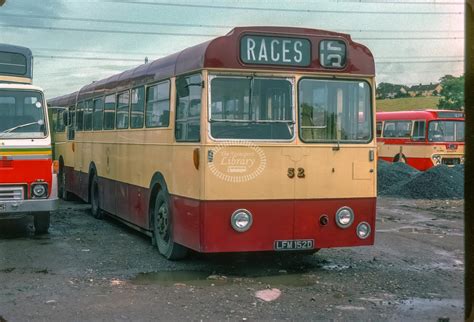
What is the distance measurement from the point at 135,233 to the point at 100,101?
3.26m

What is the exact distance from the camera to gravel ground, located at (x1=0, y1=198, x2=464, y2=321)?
653 cm

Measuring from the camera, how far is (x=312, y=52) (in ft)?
27.5

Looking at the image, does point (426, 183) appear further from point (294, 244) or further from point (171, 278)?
point (171, 278)

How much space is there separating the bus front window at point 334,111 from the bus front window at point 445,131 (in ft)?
62.8

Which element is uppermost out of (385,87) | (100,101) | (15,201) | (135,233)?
(385,87)

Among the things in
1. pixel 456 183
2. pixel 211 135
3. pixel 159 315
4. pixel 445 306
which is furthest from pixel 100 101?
pixel 456 183

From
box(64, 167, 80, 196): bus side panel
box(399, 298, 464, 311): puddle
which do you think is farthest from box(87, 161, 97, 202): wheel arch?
box(399, 298, 464, 311): puddle

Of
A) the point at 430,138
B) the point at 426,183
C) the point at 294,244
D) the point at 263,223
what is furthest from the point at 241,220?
the point at 430,138

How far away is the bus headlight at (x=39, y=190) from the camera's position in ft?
35.7

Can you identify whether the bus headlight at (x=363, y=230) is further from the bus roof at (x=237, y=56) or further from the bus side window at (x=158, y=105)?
the bus side window at (x=158, y=105)

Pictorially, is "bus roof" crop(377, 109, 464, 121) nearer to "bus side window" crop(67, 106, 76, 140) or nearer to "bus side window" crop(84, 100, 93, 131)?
"bus side window" crop(67, 106, 76, 140)

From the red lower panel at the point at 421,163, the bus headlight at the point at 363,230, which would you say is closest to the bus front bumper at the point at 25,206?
the bus headlight at the point at 363,230

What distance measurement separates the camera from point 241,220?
7.96 meters

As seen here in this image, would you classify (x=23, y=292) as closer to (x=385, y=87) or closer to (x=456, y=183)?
(x=456, y=183)
